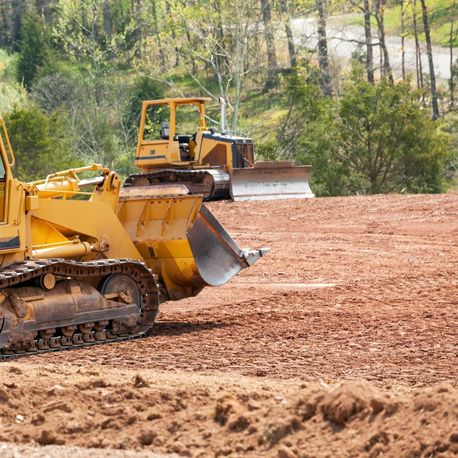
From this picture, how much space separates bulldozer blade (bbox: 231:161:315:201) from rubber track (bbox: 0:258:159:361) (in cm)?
1593

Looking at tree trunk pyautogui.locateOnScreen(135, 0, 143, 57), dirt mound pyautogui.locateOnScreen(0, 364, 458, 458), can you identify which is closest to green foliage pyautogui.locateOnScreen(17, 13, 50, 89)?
tree trunk pyautogui.locateOnScreen(135, 0, 143, 57)

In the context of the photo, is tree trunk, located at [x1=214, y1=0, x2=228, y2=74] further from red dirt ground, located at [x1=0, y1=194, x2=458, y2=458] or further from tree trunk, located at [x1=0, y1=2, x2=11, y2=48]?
tree trunk, located at [x1=0, y1=2, x2=11, y2=48]

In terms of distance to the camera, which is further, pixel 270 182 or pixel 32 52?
pixel 32 52

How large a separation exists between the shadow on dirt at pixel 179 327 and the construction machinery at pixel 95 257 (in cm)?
31

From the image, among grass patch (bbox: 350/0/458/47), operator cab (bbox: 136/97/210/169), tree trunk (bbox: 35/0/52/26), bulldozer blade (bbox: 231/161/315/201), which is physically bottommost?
bulldozer blade (bbox: 231/161/315/201)

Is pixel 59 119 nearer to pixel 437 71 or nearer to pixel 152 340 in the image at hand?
pixel 437 71

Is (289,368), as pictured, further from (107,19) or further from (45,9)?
(45,9)

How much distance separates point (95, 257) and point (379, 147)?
850 inches

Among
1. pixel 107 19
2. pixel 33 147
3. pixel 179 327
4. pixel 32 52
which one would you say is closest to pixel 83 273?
pixel 179 327

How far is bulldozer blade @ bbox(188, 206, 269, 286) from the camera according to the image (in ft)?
44.4

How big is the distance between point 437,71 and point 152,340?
4405 centimetres

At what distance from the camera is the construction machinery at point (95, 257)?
12.0 m

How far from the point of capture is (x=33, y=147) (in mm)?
36375

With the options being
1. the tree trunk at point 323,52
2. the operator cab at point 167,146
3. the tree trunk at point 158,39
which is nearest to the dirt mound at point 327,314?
the operator cab at point 167,146
